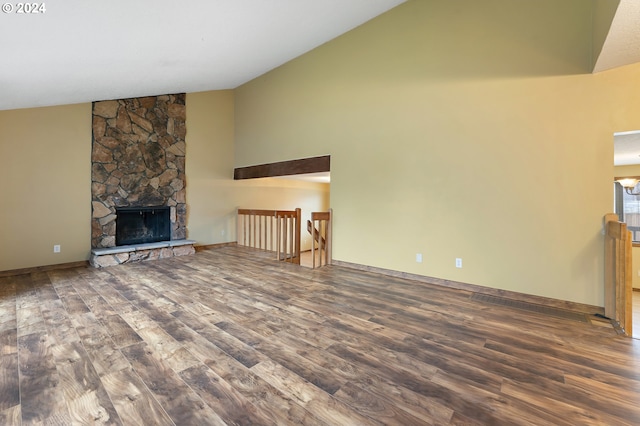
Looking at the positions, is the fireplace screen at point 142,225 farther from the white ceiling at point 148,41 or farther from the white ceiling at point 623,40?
the white ceiling at point 623,40

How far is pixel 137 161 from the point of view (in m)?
5.26

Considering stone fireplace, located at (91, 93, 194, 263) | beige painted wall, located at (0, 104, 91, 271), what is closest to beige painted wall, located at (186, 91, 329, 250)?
stone fireplace, located at (91, 93, 194, 263)

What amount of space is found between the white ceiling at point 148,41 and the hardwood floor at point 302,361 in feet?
7.66

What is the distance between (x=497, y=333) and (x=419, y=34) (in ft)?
12.1

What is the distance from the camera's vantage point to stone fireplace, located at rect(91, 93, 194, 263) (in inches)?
190

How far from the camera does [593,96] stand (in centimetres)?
270

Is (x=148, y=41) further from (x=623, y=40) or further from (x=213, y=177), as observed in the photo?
(x=623, y=40)

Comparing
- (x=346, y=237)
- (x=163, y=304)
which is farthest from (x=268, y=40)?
(x=163, y=304)

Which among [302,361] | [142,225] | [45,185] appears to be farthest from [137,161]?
[302,361]

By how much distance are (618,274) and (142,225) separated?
22.4 feet

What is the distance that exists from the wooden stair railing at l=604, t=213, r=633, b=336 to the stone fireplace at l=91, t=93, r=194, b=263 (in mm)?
6475

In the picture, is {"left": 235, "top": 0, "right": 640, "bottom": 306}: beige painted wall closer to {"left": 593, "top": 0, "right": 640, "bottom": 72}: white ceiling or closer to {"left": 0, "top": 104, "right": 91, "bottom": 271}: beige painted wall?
A: {"left": 593, "top": 0, "right": 640, "bottom": 72}: white ceiling

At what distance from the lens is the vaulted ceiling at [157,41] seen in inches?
83.8

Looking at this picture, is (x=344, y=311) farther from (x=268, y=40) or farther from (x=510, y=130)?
(x=268, y=40)
